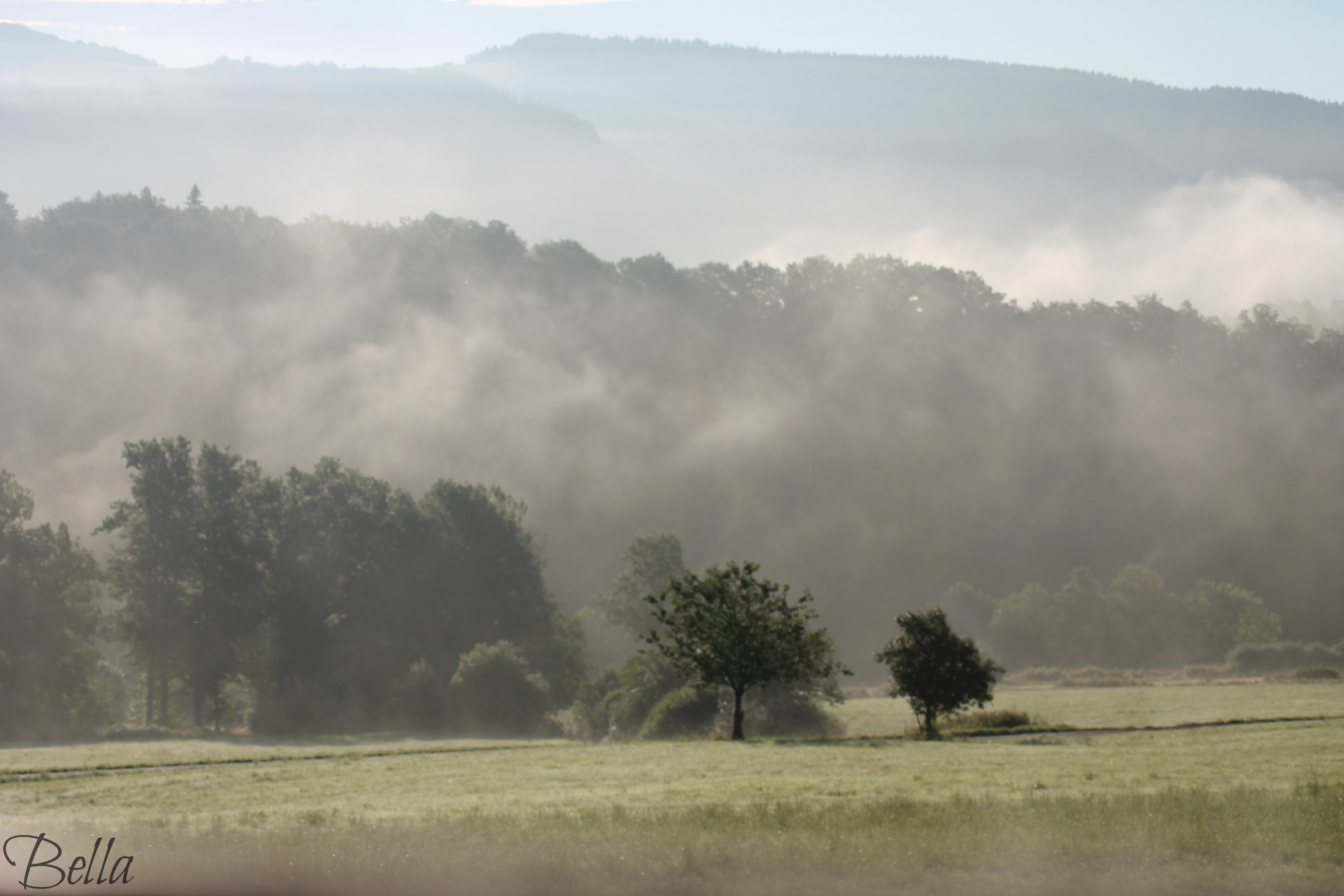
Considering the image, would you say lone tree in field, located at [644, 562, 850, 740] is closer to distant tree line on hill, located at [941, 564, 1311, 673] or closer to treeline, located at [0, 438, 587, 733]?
treeline, located at [0, 438, 587, 733]

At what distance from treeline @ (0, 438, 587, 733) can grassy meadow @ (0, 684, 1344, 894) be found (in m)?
37.1

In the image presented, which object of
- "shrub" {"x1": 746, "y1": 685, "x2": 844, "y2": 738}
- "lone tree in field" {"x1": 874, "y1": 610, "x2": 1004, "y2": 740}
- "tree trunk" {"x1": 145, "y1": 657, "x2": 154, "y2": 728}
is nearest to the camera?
"lone tree in field" {"x1": 874, "y1": 610, "x2": 1004, "y2": 740}

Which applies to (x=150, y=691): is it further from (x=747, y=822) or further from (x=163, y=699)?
(x=747, y=822)

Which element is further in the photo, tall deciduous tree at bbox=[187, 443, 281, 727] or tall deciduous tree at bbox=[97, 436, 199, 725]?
tall deciduous tree at bbox=[187, 443, 281, 727]

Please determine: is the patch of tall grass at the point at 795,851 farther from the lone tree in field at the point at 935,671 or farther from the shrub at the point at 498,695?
the shrub at the point at 498,695

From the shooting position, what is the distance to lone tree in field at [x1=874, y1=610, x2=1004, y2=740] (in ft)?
121

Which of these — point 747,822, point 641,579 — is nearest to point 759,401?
point 641,579

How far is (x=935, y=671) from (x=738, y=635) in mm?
8305

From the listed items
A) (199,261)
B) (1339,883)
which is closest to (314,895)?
(1339,883)

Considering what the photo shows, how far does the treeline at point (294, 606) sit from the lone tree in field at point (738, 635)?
959 inches

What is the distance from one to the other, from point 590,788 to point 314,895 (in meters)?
9.59

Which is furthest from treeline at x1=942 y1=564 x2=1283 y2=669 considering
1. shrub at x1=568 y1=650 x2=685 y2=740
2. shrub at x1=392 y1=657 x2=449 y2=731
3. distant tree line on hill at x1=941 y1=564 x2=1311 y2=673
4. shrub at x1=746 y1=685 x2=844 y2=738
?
shrub at x1=392 y1=657 x2=449 y2=731

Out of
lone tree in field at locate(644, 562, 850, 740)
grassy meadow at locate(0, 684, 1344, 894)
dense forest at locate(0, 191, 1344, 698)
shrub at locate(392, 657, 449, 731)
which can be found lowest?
shrub at locate(392, 657, 449, 731)

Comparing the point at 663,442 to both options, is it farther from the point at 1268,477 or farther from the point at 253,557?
the point at 1268,477
